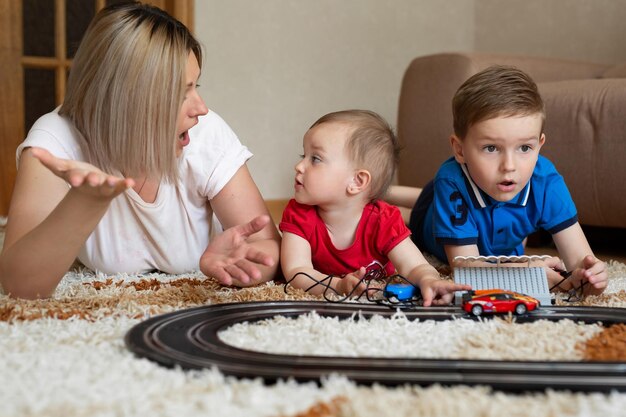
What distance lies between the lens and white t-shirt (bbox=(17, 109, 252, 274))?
1506mm

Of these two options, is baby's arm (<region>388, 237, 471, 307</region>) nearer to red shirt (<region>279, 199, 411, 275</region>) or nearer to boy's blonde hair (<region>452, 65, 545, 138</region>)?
red shirt (<region>279, 199, 411, 275</region>)

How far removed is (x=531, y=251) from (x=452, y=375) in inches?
66.3

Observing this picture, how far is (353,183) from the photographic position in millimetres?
1440

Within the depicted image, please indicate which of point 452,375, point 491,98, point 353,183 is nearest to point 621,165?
point 491,98

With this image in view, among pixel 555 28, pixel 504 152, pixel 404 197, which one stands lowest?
pixel 404 197

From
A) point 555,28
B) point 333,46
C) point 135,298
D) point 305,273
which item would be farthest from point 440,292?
point 555,28

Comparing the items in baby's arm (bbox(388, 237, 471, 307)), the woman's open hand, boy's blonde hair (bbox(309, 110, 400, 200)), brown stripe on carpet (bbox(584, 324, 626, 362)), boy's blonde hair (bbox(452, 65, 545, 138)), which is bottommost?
baby's arm (bbox(388, 237, 471, 307))

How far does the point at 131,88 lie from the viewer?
52.6 inches

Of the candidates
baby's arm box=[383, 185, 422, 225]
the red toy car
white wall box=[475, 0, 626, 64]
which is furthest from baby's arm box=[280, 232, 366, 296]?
white wall box=[475, 0, 626, 64]

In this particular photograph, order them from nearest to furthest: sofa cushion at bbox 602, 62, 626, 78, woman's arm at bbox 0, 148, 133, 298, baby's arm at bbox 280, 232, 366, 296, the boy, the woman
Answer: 1. woman's arm at bbox 0, 148, 133, 298
2. the woman
3. baby's arm at bbox 280, 232, 366, 296
4. the boy
5. sofa cushion at bbox 602, 62, 626, 78

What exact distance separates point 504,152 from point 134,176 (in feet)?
2.39

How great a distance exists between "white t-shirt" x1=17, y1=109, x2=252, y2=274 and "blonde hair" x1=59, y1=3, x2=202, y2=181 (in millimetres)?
113

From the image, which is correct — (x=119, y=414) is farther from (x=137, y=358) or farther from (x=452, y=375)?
(x=452, y=375)

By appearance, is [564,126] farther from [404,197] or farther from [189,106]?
[189,106]
